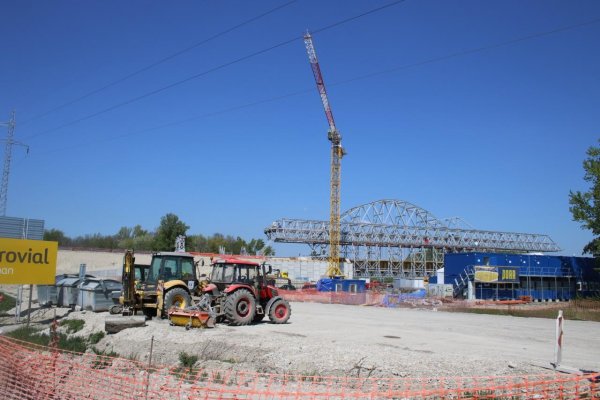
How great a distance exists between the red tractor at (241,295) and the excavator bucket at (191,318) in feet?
1.29

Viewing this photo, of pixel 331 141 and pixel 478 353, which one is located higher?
pixel 331 141

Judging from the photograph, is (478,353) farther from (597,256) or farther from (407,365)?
(597,256)

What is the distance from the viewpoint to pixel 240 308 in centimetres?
1919

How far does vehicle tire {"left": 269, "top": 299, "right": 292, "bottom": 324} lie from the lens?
20.6m

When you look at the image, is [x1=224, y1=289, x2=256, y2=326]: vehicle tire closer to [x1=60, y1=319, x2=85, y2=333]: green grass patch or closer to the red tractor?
the red tractor

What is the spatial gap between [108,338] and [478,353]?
1206cm

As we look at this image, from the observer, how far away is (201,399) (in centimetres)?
920

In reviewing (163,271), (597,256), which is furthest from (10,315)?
(597,256)

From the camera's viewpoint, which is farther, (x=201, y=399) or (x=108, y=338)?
(x=108, y=338)

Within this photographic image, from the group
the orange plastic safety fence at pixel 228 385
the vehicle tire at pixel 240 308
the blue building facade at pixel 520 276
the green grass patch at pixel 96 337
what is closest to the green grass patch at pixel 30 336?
the green grass patch at pixel 96 337

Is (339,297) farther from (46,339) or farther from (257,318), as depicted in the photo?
(46,339)

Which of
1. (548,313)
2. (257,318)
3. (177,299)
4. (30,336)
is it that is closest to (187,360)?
(177,299)

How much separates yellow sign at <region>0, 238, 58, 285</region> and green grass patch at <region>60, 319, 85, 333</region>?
206 centimetres

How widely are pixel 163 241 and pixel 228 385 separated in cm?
8020
